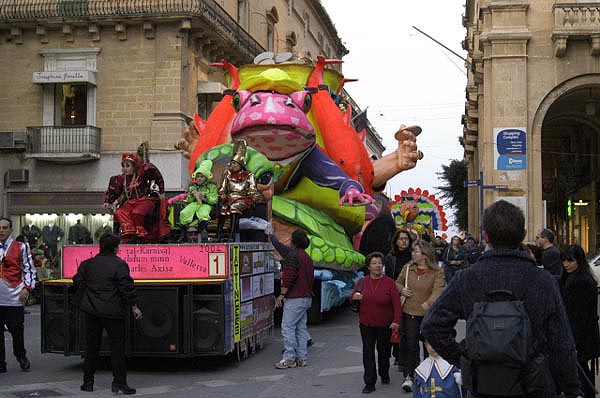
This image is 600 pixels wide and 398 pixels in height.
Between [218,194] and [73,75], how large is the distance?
1640 centimetres

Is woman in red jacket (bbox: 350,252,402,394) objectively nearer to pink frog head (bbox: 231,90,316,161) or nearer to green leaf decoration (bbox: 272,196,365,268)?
green leaf decoration (bbox: 272,196,365,268)

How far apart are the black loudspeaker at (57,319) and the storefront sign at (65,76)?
56.7ft

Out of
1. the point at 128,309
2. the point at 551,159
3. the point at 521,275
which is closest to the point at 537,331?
the point at 521,275

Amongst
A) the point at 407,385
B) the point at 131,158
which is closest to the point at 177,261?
the point at 131,158

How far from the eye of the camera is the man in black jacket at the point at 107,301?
27.3 feet

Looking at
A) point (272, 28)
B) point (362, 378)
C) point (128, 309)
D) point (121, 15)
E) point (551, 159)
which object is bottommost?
point (362, 378)

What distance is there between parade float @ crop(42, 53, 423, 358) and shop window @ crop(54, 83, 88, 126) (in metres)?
10.0

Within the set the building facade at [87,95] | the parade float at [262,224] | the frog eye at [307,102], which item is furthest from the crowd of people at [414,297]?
the building facade at [87,95]

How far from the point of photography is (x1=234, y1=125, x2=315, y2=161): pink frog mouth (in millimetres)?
14289

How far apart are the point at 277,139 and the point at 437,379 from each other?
8533 mm

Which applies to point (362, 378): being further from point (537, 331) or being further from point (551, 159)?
point (551, 159)

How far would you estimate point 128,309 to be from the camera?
9422 mm

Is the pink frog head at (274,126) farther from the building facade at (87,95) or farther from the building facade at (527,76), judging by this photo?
the building facade at (527,76)

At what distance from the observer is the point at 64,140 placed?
85.8ft
